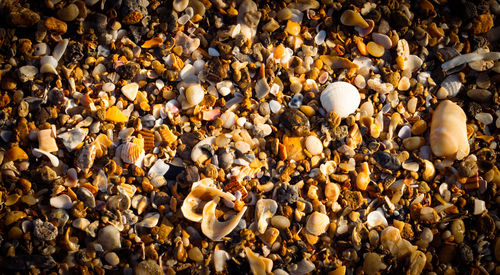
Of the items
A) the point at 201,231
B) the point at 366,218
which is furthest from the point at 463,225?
the point at 201,231

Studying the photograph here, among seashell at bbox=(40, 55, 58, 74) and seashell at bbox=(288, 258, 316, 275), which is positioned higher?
seashell at bbox=(40, 55, 58, 74)

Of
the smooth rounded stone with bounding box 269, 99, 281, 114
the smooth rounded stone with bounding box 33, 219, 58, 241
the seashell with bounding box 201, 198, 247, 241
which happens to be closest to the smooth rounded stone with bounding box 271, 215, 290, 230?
the seashell with bounding box 201, 198, 247, 241

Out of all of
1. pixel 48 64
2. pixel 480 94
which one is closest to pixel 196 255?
pixel 48 64

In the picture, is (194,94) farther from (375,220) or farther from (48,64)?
(375,220)

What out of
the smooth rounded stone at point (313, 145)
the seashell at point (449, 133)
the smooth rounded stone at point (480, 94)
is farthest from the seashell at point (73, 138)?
the smooth rounded stone at point (480, 94)

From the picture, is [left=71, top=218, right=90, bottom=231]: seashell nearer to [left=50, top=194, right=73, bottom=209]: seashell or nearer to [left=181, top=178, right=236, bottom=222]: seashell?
[left=50, top=194, right=73, bottom=209]: seashell
